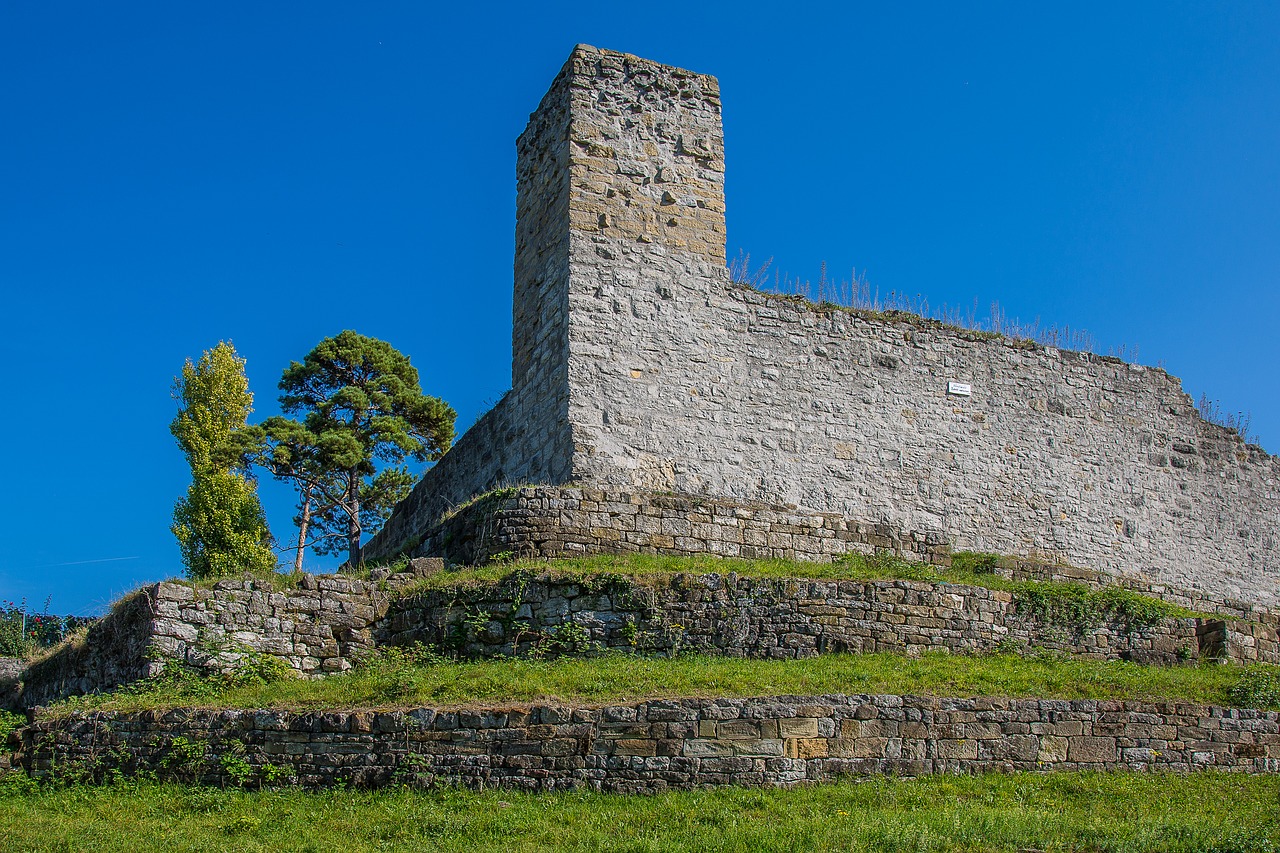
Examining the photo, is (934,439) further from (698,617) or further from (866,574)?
(698,617)

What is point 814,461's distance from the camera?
16.9 metres

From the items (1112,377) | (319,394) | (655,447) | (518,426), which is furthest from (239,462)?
(1112,377)

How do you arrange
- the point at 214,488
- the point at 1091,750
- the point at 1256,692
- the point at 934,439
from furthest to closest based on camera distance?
the point at 214,488, the point at 934,439, the point at 1256,692, the point at 1091,750

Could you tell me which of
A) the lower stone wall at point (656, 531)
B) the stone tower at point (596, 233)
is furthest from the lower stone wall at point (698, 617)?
the stone tower at point (596, 233)

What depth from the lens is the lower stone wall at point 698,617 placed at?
42.5 feet

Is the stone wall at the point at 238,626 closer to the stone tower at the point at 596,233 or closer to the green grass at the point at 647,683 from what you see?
the green grass at the point at 647,683

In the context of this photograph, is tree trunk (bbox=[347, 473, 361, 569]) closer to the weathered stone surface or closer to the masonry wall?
the masonry wall

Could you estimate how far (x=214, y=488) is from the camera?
24969mm

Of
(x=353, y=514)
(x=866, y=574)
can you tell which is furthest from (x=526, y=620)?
(x=353, y=514)

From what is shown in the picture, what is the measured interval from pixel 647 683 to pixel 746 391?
6.24 metres

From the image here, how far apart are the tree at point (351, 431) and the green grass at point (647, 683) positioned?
12.4 meters

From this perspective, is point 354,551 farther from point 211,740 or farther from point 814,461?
point 211,740

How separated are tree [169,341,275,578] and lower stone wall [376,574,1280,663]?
11986 millimetres

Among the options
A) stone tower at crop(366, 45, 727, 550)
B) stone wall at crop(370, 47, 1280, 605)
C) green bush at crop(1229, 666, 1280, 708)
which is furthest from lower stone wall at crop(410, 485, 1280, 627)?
green bush at crop(1229, 666, 1280, 708)
